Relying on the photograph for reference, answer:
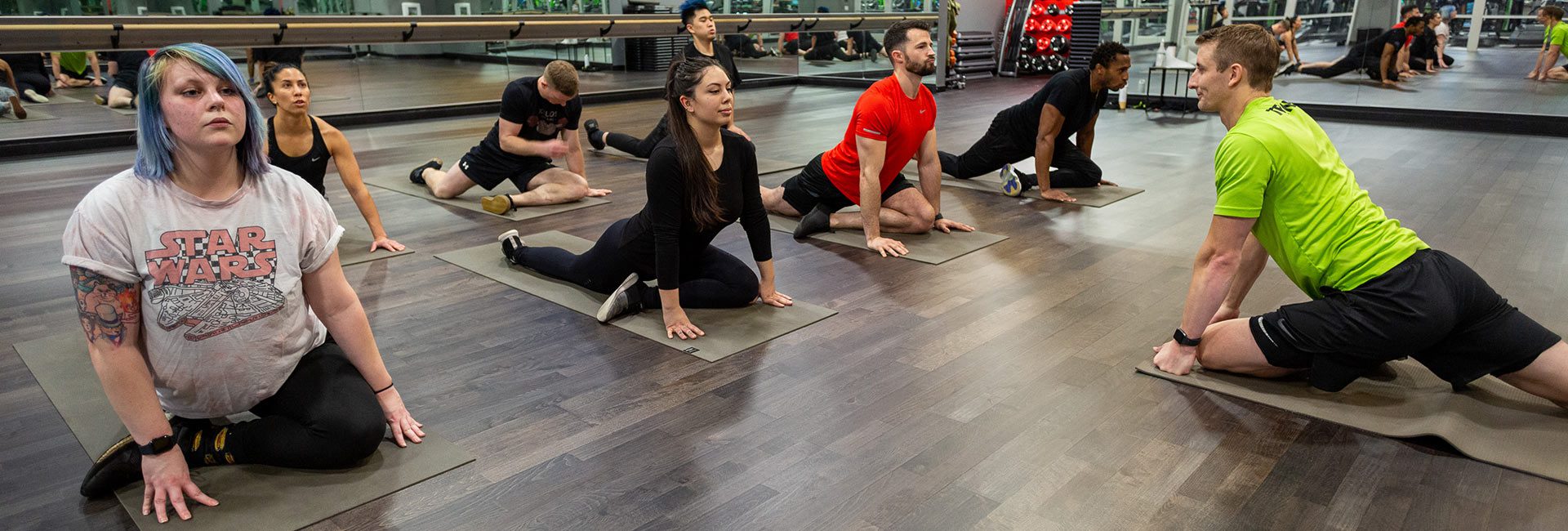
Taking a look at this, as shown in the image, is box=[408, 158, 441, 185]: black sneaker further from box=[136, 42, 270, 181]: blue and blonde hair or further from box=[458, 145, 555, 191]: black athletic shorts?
box=[136, 42, 270, 181]: blue and blonde hair

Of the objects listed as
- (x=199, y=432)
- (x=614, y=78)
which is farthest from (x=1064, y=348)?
(x=614, y=78)

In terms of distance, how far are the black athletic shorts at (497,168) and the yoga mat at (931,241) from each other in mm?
1370

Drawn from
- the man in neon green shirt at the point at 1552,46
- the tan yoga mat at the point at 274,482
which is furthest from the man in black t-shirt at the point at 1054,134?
the man in neon green shirt at the point at 1552,46

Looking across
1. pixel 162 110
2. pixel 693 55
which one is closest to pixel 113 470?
pixel 162 110

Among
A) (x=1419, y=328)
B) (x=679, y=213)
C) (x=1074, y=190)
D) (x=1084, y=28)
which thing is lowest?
(x=1074, y=190)

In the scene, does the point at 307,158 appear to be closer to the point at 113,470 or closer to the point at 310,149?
the point at 310,149

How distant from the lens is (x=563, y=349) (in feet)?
9.32

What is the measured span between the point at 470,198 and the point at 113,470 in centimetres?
324

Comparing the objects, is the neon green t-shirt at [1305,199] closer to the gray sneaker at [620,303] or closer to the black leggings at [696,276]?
the black leggings at [696,276]

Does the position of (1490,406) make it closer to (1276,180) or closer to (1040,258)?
(1276,180)

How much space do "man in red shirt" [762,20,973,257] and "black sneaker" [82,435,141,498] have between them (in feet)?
8.68

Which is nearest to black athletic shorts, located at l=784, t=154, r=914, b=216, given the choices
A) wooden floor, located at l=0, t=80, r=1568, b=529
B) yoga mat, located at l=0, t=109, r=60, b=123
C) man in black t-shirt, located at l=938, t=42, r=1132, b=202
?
wooden floor, located at l=0, t=80, r=1568, b=529

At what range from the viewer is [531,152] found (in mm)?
4691

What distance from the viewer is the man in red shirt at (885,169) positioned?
3850 mm
